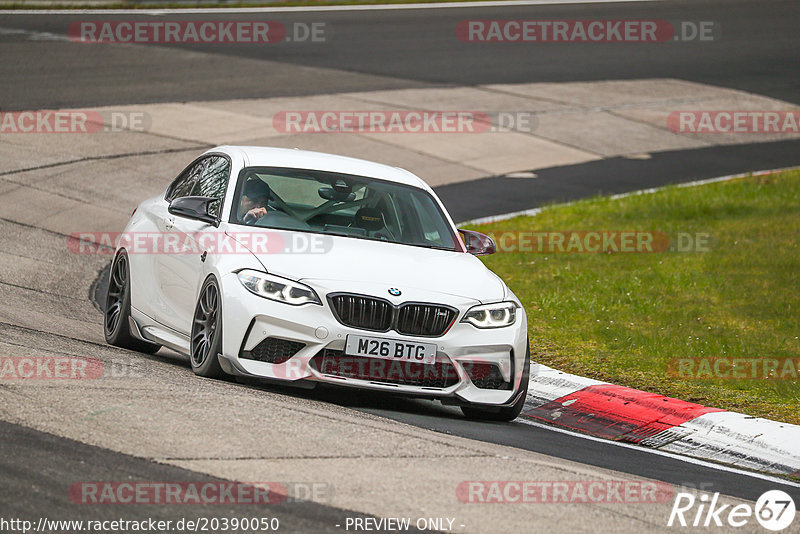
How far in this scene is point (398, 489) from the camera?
614 cm

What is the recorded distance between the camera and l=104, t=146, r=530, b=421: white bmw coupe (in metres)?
7.89

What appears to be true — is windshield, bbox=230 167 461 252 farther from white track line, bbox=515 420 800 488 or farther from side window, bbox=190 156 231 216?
white track line, bbox=515 420 800 488

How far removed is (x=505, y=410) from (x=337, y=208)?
1.91 metres

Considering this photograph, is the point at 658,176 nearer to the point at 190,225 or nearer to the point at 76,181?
the point at 76,181

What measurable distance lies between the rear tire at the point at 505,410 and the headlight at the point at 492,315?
286 mm

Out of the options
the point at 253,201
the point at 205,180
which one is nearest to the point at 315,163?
the point at 253,201

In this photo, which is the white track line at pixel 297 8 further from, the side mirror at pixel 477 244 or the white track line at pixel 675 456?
the white track line at pixel 675 456

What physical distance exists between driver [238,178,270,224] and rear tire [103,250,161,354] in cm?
139

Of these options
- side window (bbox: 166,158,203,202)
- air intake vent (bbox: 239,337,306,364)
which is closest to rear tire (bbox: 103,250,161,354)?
side window (bbox: 166,158,203,202)

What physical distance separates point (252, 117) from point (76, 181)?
18.1ft

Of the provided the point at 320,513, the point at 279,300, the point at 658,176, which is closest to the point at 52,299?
the point at 279,300

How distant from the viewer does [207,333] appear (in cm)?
832

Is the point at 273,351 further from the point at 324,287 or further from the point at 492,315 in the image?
the point at 492,315

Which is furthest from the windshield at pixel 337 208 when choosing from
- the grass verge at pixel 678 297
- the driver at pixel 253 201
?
the grass verge at pixel 678 297
